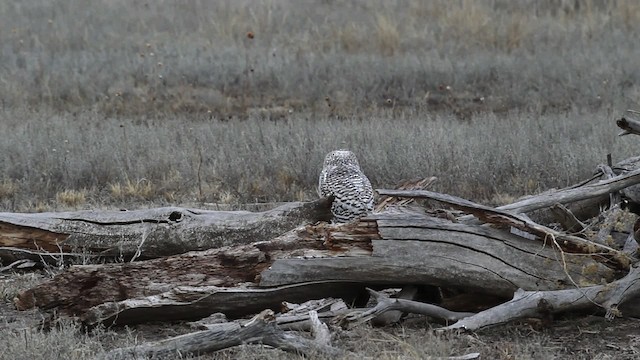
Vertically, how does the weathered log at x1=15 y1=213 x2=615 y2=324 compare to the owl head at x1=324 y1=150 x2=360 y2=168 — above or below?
below

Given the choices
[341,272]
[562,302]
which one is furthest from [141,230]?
[562,302]

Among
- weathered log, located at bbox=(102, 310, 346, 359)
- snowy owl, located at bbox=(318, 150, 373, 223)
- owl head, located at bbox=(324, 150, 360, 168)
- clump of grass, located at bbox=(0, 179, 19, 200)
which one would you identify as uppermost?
owl head, located at bbox=(324, 150, 360, 168)

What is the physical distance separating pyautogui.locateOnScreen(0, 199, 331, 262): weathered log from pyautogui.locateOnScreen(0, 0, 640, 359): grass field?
33cm

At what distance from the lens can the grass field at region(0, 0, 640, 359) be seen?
9266 millimetres

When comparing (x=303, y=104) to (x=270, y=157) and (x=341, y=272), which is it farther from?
(x=341, y=272)

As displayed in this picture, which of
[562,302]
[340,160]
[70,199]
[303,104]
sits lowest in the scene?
[303,104]

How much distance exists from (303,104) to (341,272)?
8208mm

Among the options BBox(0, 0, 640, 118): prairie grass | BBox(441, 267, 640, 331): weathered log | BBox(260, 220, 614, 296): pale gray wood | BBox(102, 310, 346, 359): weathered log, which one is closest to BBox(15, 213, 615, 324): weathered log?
BBox(260, 220, 614, 296): pale gray wood

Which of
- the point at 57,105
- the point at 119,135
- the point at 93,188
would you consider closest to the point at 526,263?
the point at 93,188

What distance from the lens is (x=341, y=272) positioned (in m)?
5.65

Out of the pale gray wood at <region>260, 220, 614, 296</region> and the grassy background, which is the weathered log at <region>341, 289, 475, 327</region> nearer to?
the pale gray wood at <region>260, 220, 614, 296</region>

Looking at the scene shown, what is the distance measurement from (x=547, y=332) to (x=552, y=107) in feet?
26.7

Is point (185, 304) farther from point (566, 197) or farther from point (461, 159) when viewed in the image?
point (461, 159)

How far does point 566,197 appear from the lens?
19.8ft
